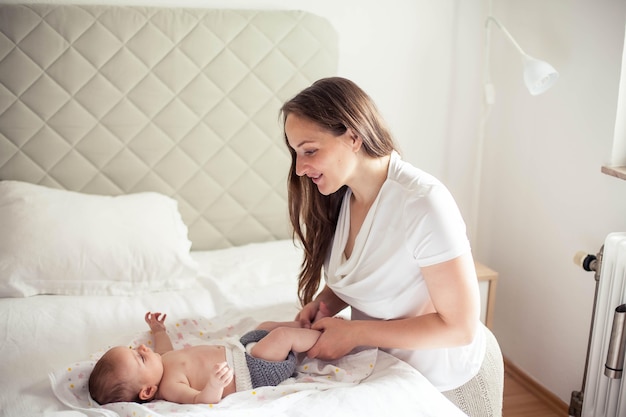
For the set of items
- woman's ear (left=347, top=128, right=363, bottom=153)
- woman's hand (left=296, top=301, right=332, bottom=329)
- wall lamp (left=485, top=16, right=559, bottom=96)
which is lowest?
woman's hand (left=296, top=301, right=332, bottom=329)

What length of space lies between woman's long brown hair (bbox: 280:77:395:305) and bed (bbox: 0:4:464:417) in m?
0.27

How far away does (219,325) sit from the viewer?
1808 millimetres

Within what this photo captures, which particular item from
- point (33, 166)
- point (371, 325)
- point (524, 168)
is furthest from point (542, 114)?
point (33, 166)

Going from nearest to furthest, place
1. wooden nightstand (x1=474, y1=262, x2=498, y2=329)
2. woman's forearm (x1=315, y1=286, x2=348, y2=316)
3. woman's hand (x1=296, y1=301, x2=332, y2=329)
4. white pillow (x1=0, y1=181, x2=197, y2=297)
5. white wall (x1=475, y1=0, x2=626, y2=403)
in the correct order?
1. woman's hand (x1=296, y1=301, x2=332, y2=329)
2. woman's forearm (x1=315, y1=286, x2=348, y2=316)
3. white pillow (x1=0, y1=181, x2=197, y2=297)
4. white wall (x1=475, y1=0, x2=626, y2=403)
5. wooden nightstand (x1=474, y1=262, x2=498, y2=329)

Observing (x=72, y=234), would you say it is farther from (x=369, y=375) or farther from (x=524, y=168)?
(x=524, y=168)

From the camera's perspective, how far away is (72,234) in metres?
2.07

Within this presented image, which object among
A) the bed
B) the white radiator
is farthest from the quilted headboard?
the white radiator

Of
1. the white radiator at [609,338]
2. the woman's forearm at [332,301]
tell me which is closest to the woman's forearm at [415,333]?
the woman's forearm at [332,301]

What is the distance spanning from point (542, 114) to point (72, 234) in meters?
1.73

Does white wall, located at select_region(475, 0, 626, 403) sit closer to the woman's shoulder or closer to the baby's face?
the woman's shoulder

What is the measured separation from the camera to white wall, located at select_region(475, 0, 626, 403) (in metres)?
2.18

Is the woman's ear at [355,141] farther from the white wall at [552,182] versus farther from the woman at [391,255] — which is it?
the white wall at [552,182]

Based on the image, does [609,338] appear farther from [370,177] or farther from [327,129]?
[327,129]

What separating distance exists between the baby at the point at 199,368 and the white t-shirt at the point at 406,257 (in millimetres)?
180
